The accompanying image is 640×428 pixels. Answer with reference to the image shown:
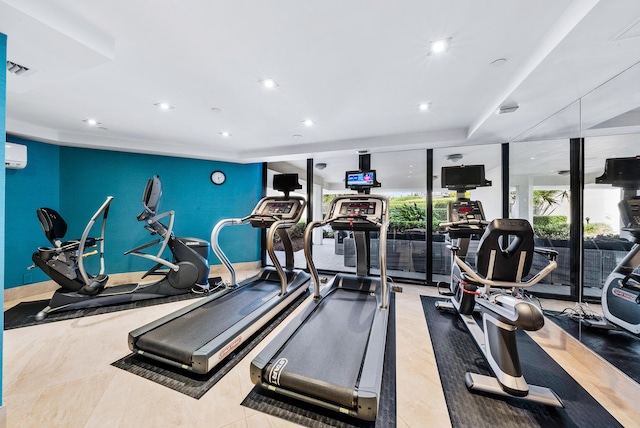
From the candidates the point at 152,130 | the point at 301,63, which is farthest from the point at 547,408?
the point at 152,130

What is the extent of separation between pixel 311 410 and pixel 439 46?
314 centimetres

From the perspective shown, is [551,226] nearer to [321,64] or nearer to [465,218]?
[465,218]

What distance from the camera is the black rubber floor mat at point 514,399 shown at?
1.61 meters

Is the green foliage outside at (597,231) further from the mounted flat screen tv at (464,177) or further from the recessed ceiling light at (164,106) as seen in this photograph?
the recessed ceiling light at (164,106)

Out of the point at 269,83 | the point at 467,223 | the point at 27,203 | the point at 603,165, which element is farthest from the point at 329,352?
the point at 27,203

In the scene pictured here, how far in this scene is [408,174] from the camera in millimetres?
5441

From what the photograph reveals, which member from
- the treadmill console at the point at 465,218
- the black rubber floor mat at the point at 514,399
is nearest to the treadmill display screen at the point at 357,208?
the treadmill console at the point at 465,218

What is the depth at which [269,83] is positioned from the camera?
8.54 feet

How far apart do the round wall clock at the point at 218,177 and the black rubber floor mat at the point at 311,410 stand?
4.62 meters

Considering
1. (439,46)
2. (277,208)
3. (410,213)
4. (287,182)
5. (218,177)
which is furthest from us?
(218,177)

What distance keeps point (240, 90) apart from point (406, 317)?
3697mm

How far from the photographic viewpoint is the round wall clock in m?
5.45

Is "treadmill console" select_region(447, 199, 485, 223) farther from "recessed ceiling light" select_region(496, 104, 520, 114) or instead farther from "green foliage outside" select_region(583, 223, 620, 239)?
"green foliage outside" select_region(583, 223, 620, 239)

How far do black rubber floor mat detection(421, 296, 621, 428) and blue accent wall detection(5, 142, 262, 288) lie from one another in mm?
4717
